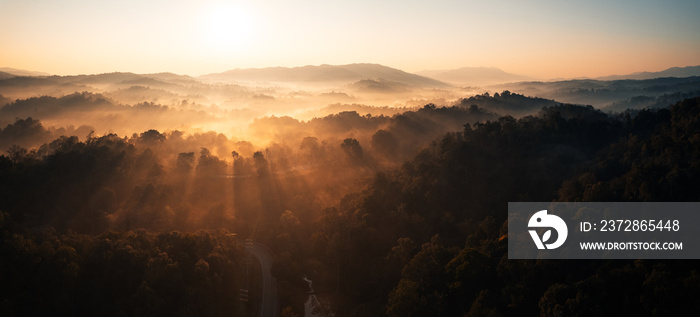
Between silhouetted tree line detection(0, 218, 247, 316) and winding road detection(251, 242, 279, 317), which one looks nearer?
silhouetted tree line detection(0, 218, 247, 316)

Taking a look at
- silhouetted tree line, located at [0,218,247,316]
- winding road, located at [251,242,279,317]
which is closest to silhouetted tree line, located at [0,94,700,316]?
silhouetted tree line, located at [0,218,247,316]

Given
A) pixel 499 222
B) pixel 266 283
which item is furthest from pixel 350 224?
pixel 499 222

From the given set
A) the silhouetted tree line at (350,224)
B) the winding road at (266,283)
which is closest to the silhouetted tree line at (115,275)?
the silhouetted tree line at (350,224)

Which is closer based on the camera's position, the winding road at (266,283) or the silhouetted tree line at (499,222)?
the silhouetted tree line at (499,222)

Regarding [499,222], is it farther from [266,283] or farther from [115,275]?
[115,275]

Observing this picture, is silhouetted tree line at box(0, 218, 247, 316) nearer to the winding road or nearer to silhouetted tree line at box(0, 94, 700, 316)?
silhouetted tree line at box(0, 94, 700, 316)

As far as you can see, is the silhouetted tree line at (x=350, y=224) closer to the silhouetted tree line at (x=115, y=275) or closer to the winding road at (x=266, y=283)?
the silhouetted tree line at (x=115, y=275)

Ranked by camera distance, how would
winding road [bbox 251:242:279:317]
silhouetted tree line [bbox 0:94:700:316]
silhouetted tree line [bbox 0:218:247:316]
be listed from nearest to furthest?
silhouetted tree line [bbox 0:94:700:316]
silhouetted tree line [bbox 0:218:247:316]
winding road [bbox 251:242:279:317]

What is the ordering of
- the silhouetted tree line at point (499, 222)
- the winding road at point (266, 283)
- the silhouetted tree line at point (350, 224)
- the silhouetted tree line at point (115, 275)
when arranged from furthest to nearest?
the winding road at point (266, 283)
the silhouetted tree line at point (115, 275)
the silhouetted tree line at point (350, 224)
the silhouetted tree line at point (499, 222)
